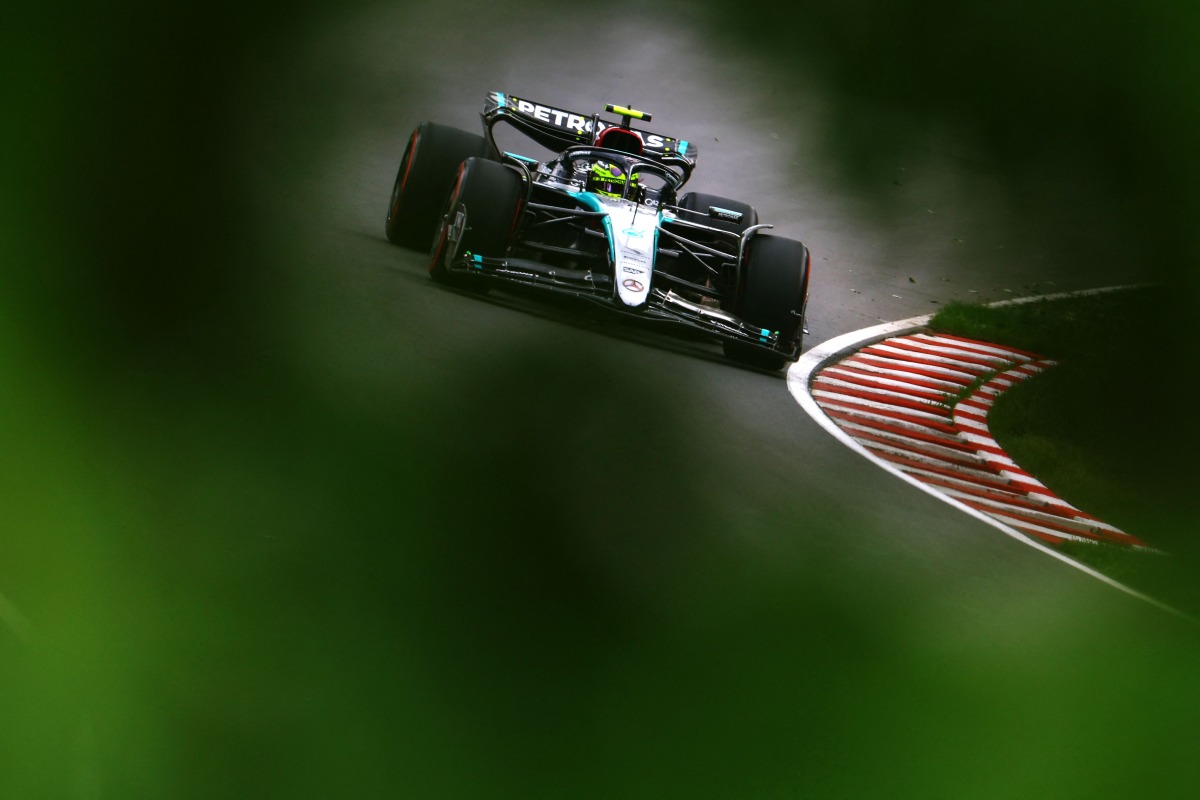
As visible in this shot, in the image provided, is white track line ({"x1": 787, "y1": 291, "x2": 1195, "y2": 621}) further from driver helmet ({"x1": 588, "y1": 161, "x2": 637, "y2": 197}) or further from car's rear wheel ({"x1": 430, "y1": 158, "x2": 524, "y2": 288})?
driver helmet ({"x1": 588, "y1": 161, "x2": 637, "y2": 197})

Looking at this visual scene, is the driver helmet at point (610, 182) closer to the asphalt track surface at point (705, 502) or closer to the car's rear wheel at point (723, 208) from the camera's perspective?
the car's rear wheel at point (723, 208)

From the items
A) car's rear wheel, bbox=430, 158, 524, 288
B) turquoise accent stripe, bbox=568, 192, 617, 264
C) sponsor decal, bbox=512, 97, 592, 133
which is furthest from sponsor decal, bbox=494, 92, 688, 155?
turquoise accent stripe, bbox=568, 192, 617, 264

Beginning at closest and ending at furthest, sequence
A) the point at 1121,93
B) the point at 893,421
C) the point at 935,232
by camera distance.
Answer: the point at 1121,93, the point at 935,232, the point at 893,421

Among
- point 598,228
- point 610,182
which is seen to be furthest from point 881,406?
point 610,182

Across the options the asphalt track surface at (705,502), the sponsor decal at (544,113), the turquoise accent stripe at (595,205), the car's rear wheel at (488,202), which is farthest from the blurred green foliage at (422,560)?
the turquoise accent stripe at (595,205)

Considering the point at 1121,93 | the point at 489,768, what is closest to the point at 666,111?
the point at 1121,93

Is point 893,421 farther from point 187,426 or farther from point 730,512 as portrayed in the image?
point 187,426
